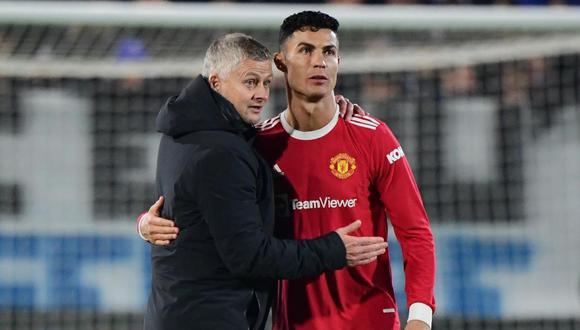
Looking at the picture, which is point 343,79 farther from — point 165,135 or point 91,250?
point 165,135

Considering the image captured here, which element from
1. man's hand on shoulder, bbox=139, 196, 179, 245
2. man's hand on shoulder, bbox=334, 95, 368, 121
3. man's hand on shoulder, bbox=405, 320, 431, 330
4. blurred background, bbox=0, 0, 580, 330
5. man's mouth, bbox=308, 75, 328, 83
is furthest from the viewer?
blurred background, bbox=0, 0, 580, 330

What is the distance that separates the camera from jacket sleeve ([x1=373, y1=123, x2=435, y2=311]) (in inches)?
126

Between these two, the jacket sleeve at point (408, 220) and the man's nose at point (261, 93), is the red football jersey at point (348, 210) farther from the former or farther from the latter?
the man's nose at point (261, 93)

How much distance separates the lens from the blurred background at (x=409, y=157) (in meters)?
6.25

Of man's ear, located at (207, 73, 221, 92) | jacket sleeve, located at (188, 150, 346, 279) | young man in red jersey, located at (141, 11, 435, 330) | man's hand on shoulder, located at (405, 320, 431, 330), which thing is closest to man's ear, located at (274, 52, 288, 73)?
young man in red jersey, located at (141, 11, 435, 330)

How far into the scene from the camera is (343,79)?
668 cm

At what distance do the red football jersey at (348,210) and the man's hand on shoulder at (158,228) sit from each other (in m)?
0.40

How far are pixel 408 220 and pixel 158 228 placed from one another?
29.6 inches

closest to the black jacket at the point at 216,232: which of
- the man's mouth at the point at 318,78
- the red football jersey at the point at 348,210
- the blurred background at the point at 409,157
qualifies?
the red football jersey at the point at 348,210

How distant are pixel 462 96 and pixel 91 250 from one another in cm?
250

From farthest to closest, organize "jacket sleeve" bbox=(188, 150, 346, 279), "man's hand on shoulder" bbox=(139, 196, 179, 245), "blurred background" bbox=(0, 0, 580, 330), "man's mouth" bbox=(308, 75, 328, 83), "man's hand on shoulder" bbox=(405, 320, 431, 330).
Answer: "blurred background" bbox=(0, 0, 580, 330) → "man's mouth" bbox=(308, 75, 328, 83) → "man's hand on shoulder" bbox=(405, 320, 431, 330) → "man's hand on shoulder" bbox=(139, 196, 179, 245) → "jacket sleeve" bbox=(188, 150, 346, 279)

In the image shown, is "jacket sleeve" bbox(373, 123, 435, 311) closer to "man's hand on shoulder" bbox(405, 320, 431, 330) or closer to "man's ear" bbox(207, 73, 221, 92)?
"man's hand on shoulder" bbox(405, 320, 431, 330)

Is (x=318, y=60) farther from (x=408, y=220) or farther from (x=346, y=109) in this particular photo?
(x=408, y=220)

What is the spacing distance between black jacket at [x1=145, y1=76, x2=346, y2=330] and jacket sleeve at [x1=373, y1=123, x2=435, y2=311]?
0.29m
